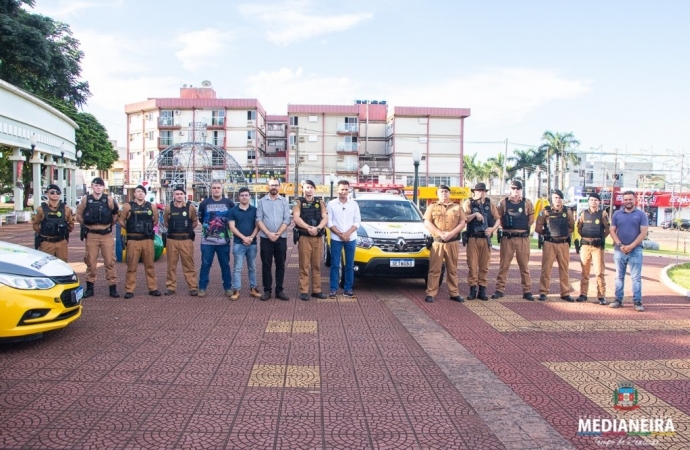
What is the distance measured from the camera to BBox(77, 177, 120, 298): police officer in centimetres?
848

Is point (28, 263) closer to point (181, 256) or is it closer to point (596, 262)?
point (181, 256)

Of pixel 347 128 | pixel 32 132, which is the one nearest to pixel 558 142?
pixel 347 128

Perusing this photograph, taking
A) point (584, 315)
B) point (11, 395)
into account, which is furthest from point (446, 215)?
point (11, 395)

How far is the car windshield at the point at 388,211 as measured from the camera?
1050 cm

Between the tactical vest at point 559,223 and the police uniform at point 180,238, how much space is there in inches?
244

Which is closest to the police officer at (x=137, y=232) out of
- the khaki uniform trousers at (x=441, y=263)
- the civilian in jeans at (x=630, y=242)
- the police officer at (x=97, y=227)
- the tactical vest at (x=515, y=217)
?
the police officer at (x=97, y=227)

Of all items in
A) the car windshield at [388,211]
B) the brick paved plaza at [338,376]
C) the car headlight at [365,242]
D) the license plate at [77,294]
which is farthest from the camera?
the car windshield at [388,211]

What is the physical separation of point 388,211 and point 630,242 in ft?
14.5

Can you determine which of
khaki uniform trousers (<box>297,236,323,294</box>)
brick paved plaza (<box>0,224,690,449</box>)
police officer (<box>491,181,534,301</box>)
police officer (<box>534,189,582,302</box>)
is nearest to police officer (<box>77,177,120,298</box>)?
brick paved plaza (<box>0,224,690,449</box>)

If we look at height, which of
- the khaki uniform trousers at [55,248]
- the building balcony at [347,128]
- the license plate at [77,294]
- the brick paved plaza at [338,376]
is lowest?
the brick paved plaza at [338,376]

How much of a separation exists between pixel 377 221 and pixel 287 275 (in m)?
2.67

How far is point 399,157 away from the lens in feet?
198

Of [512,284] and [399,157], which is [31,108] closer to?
[512,284]

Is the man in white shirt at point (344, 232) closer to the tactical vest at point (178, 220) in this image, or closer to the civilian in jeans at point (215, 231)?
the civilian in jeans at point (215, 231)
